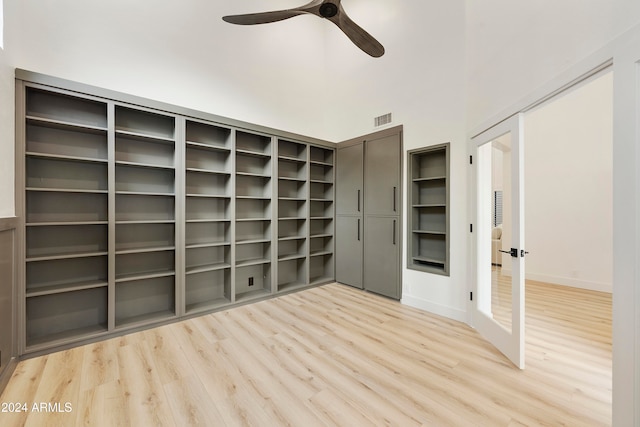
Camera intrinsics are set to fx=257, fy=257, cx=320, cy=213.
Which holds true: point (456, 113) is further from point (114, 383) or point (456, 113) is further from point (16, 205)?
point (16, 205)

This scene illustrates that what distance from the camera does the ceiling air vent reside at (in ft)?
13.0

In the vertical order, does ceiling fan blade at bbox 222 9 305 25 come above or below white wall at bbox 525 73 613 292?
above

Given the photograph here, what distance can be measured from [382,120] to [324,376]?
11.7 feet

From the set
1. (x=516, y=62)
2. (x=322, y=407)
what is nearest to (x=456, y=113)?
(x=516, y=62)

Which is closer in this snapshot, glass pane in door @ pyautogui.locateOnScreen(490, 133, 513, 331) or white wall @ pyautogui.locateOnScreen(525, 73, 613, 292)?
glass pane in door @ pyautogui.locateOnScreen(490, 133, 513, 331)

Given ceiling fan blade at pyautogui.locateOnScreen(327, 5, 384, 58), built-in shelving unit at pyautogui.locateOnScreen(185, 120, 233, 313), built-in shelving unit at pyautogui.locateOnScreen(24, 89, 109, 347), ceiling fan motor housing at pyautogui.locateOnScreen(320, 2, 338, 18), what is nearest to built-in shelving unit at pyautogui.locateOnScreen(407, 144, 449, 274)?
ceiling fan blade at pyautogui.locateOnScreen(327, 5, 384, 58)

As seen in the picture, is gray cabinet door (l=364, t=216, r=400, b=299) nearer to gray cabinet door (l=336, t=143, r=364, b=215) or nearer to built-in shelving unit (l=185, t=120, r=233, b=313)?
gray cabinet door (l=336, t=143, r=364, b=215)

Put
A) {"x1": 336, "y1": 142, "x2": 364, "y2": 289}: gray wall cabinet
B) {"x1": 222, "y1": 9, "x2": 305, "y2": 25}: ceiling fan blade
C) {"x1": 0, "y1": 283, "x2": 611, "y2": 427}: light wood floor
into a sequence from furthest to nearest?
1. {"x1": 336, "y1": 142, "x2": 364, "y2": 289}: gray wall cabinet
2. {"x1": 222, "y1": 9, "x2": 305, "y2": 25}: ceiling fan blade
3. {"x1": 0, "y1": 283, "x2": 611, "y2": 427}: light wood floor

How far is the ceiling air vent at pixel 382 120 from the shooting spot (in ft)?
13.0

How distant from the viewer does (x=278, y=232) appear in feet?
14.1

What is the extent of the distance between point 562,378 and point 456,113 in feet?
9.26

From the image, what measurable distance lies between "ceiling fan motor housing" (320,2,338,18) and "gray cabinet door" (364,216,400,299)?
2.60 metres

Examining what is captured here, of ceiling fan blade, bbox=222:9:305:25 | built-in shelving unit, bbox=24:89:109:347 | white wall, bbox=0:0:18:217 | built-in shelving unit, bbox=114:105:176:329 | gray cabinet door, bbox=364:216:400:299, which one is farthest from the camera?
gray cabinet door, bbox=364:216:400:299

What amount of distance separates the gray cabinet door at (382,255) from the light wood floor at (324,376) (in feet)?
2.61
